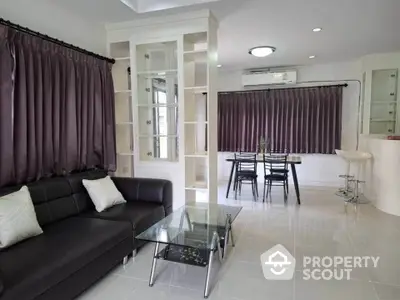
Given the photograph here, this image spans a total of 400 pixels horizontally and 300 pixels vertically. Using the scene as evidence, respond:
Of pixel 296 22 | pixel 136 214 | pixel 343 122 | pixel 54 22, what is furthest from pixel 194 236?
pixel 343 122

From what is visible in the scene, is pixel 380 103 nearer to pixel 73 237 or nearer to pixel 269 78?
pixel 269 78

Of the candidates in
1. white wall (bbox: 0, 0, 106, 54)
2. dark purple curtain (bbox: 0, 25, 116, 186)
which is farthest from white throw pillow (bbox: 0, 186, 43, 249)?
white wall (bbox: 0, 0, 106, 54)

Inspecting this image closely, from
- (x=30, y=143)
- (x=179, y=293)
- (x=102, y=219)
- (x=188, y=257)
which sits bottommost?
(x=179, y=293)

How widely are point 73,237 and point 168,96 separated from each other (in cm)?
226

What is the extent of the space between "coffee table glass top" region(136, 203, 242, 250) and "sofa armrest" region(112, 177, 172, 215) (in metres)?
0.29

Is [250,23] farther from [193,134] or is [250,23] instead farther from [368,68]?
[368,68]

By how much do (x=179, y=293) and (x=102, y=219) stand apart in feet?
3.36

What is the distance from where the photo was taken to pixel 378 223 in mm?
3867

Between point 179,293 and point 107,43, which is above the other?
point 107,43

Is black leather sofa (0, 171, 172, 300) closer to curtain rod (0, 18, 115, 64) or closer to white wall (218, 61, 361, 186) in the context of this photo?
curtain rod (0, 18, 115, 64)

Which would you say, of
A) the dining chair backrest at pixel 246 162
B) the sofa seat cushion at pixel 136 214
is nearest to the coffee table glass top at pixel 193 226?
the sofa seat cushion at pixel 136 214

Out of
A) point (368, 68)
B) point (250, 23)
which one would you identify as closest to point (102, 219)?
point (250, 23)

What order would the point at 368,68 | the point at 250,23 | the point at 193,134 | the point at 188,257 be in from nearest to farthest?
the point at 188,257 → the point at 250,23 → the point at 193,134 → the point at 368,68

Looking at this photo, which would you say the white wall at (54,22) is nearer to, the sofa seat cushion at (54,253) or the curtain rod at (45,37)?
the curtain rod at (45,37)
